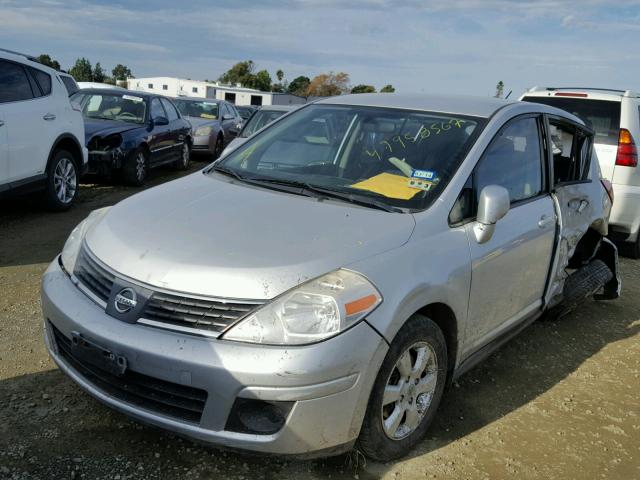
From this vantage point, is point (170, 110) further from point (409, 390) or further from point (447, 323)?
point (409, 390)

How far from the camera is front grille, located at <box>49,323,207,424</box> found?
233 centimetres

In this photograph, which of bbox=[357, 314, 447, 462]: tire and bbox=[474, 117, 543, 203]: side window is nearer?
bbox=[357, 314, 447, 462]: tire

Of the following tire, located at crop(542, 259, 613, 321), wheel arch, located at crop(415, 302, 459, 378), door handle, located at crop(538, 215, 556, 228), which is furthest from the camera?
tire, located at crop(542, 259, 613, 321)

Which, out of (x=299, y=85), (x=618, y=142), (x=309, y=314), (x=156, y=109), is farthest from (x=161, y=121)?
(x=299, y=85)

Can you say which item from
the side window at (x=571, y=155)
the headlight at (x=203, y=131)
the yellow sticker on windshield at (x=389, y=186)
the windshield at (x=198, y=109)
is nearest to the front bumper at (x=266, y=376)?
the yellow sticker on windshield at (x=389, y=186)

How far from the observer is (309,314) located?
7.60 feet

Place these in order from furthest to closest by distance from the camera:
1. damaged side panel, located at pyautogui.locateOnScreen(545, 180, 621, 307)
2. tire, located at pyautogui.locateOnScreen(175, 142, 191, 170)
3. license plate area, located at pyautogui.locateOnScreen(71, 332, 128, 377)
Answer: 1. tire, located at pyautogui.locateOnScreen(175, 142, 191, 170)
2. damaged side panel, located at pyautogui.locateOnScreen(545, 180, 621, 307)
3. license plate area, located at pyautogui.locateOnScreen(71, 332, 128, 377)

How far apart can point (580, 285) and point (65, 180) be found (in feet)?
19.2

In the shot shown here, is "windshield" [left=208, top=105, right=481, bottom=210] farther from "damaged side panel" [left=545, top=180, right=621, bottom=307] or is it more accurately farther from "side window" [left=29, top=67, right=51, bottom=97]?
"side window" [left=29, top=67, right=51, bottom=97]

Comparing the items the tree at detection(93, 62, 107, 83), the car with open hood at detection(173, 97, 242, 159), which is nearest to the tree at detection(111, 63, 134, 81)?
the tree at detection(93, 62, 107, 83)

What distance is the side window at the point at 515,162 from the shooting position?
3.34 metres

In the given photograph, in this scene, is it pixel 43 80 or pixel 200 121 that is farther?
pixel 200 121

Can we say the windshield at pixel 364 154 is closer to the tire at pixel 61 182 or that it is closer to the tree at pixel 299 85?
the tire at pixel 61 182

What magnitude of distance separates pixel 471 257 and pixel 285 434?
130cm
